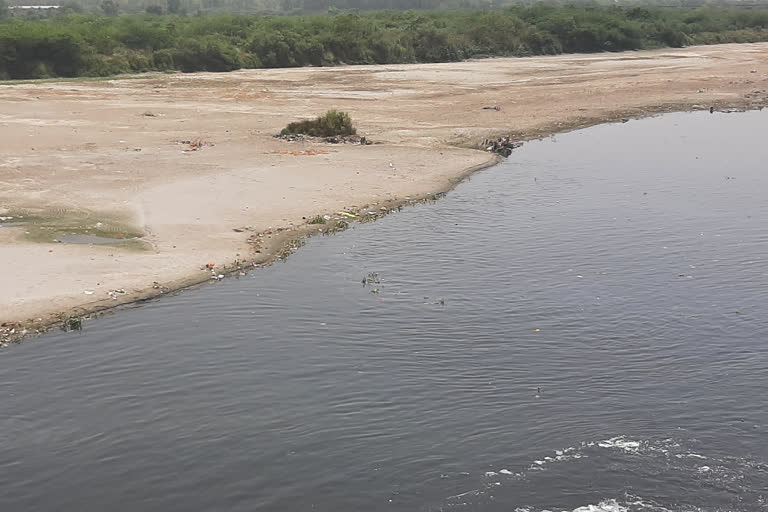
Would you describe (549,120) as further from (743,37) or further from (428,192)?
(743,37)

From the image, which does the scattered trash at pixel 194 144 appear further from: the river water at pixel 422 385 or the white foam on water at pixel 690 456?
the white foam on water at pixel 690 456

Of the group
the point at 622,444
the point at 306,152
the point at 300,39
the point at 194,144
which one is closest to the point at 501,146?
the point at 306,152

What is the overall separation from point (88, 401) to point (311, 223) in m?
8.89

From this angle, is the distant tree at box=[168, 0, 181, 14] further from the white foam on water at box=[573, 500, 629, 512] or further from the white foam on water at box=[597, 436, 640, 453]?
the white foam on water at box=[573, 500, 629, 512]

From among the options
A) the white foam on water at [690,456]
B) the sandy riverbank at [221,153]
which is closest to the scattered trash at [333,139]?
the sandy riverbank at [221,153]

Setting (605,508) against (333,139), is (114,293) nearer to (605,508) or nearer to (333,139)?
(605,508)

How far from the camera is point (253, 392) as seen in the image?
1188 cm

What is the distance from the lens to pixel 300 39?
58469 millimetres

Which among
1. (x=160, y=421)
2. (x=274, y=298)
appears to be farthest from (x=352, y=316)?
(x=160, y=421)

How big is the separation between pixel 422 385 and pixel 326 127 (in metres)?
18.8

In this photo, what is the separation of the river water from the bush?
34.9 ft

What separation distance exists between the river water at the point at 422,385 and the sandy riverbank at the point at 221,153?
4.68ft

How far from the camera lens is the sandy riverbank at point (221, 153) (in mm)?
16703

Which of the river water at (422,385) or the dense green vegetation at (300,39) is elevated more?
the dense green vegetation at (300,39)
